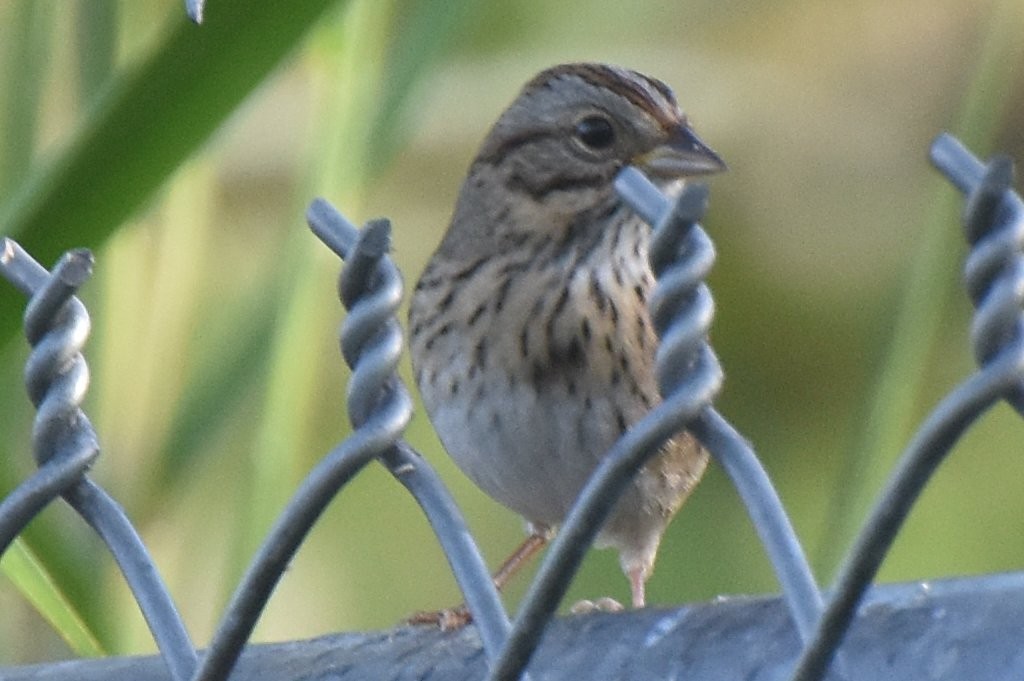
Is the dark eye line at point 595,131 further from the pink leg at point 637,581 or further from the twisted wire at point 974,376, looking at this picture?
the twisted wire at point 974,376

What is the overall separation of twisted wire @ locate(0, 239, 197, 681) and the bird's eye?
64cm

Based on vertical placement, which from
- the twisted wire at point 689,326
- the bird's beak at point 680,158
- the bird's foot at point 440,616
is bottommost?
the bird's foot at point 440,616

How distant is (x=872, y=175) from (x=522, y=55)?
47cm

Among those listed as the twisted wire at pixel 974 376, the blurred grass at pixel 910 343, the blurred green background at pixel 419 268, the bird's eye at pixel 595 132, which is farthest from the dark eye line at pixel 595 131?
the twisted wire at pixel 974 376

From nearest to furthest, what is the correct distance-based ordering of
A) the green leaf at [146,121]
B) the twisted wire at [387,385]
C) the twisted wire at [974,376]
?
the twisted wire at [974,376] → the twisted wire at [387,385] → the green leaf at [146,121]

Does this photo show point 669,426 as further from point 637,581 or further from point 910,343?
point 637,581

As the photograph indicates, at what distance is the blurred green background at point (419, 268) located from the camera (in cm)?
131

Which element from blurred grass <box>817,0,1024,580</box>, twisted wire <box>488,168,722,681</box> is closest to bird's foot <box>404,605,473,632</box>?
blurred grass <box>817,0,1024,580</box>

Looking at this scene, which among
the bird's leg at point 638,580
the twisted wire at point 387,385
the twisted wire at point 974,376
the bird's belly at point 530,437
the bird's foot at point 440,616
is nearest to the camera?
the twisted wire at point 974,376

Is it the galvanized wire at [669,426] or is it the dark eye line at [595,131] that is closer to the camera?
the galvanized wire at [669,426]

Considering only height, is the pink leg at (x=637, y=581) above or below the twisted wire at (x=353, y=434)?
below

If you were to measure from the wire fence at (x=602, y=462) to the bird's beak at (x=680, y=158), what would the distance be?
573 millimetres

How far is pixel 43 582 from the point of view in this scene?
105cm

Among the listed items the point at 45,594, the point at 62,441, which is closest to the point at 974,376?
the point at 62,441
